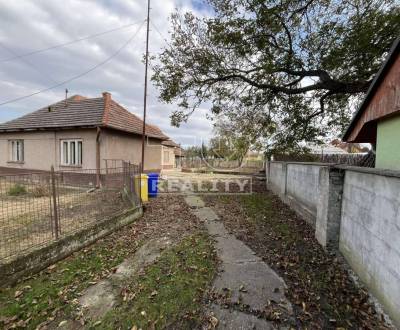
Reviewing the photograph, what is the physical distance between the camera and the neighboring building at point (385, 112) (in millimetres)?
3289

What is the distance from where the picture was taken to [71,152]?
13070 millimetres

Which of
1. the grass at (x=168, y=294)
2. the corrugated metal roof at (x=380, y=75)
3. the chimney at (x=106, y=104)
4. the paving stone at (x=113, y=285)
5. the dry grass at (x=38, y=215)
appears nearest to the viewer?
the grass at (x=168, y=294)

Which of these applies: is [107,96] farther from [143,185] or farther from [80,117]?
[143,185]

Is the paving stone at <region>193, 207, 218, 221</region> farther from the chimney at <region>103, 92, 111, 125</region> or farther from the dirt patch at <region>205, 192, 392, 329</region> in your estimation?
the chimney at <region>103, 92, 111, 125</region>

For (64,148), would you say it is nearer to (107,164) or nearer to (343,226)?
(107,164)

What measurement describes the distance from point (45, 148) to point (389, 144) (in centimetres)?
1600

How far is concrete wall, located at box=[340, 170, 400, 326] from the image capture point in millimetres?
2471

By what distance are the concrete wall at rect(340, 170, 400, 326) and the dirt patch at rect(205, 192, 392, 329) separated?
0.86 ft

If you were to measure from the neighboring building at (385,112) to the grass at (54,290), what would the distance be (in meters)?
5.21

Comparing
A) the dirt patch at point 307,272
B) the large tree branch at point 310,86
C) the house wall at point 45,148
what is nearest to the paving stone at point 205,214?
the dirt patch at point 307,272

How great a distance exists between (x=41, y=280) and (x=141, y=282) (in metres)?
1.57

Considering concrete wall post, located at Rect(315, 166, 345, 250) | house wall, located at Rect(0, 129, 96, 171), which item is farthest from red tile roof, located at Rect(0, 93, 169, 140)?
concrete wall post, located at Rect(315, 166, 345, 250)

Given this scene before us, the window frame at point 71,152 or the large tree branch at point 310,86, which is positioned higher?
the large tree branch at point 310,86

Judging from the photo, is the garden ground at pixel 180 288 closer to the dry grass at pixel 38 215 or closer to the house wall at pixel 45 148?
the dry grass at pixel 38 215
